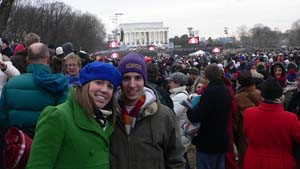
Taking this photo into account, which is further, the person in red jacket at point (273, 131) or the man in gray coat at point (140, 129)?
the person in red jacket at point (273, 131)

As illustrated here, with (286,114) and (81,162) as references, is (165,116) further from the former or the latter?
(286,114)

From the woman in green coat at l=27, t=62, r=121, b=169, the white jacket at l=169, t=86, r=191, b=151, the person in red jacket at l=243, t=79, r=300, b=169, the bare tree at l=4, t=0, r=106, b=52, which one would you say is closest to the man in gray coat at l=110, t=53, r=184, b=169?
the woman in green coat at l=27, t=62, r=121, b=169

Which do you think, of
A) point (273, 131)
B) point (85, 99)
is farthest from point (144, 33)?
point (85, 99)

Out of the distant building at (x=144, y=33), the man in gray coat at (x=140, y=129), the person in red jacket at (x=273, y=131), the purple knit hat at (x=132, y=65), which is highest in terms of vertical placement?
the purple knit hat at (x=132, y=65)

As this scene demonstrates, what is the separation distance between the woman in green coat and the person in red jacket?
2.24m

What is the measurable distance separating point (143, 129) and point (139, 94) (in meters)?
0.24

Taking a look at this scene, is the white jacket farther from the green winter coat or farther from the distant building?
the distant building

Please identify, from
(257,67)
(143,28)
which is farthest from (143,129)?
(143,28)

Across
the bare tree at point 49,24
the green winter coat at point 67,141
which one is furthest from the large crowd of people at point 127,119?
the bare tree at point 49,24

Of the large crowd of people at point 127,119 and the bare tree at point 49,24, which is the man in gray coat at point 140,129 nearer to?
the large crowd of people at point 127,119

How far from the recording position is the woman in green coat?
273 cm

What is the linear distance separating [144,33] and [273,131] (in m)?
143

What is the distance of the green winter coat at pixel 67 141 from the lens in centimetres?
272

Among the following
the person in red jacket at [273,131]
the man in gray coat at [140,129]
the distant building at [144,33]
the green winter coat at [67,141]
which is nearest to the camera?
the green winter coat at [67,141]
